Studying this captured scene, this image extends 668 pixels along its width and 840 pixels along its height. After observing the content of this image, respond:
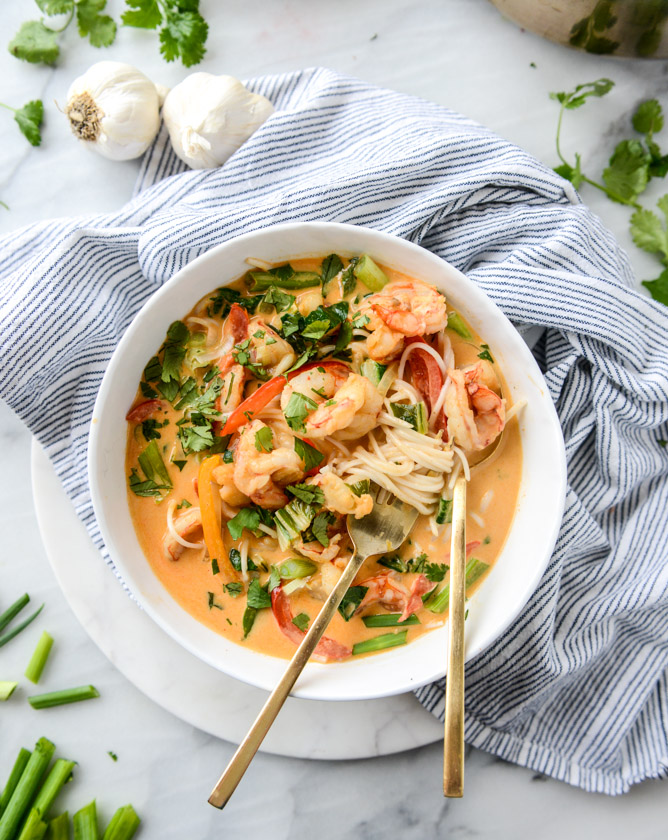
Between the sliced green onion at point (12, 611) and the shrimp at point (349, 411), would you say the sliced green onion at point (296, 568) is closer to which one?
the shrimp at point (349, 411)

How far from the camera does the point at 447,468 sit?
10.9 feet

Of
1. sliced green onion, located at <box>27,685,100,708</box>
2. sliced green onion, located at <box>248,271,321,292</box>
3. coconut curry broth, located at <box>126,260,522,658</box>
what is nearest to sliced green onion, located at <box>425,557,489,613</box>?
Result: coconut curry broth, located at <box>126,260,522,658</box>

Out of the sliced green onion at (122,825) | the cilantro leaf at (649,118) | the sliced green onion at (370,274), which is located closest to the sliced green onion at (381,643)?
the sliced green onion at (370,274)

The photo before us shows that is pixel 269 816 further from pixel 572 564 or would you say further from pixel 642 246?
pixel 642 246

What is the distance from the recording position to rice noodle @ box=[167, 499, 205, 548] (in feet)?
11.3

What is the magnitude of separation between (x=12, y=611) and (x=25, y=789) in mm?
1008

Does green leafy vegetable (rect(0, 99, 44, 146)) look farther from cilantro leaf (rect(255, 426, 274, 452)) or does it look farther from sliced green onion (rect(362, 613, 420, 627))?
sliced green onion (rect(362, 613, 420, 627))

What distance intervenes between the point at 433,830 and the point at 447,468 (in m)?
2.29

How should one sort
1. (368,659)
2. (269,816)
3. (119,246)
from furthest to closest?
1. (269,816)
2. (119,246)
3. (368,659)

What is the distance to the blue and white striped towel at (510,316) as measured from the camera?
12.0 feet

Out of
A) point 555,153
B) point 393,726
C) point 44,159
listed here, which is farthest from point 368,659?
point 44,159

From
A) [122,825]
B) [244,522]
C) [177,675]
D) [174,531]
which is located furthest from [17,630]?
[244,522]

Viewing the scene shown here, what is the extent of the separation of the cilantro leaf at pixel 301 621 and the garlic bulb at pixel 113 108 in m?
2.78

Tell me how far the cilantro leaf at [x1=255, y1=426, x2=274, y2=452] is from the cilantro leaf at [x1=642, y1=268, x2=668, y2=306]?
241cm
